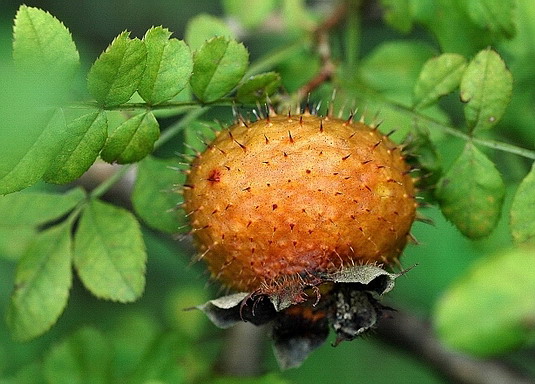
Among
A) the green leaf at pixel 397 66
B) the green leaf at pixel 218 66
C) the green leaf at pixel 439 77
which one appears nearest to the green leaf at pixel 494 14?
the green leaf at pixel 439 77

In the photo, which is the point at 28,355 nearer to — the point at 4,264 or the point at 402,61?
the point at 4,264

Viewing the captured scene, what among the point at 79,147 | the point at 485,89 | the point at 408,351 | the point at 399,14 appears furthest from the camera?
the point at 408,351

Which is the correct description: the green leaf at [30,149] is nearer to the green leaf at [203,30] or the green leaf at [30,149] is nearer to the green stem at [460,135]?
the green leaf at [203,30]

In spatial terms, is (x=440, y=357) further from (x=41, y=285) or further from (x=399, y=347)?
(x=41, y=285)

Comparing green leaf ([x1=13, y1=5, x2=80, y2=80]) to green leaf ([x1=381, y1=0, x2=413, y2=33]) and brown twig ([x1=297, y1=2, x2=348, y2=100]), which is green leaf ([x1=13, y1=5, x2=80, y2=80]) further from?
green leaf ([x1=381, y1=0, x2=413, y2=33])

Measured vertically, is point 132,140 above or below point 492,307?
above

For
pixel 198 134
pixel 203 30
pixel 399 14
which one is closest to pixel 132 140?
pixel 198 134
